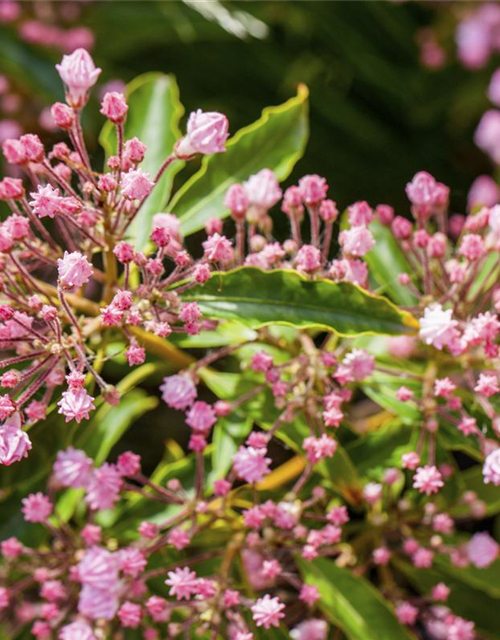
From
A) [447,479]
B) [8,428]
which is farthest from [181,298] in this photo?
[447,479]

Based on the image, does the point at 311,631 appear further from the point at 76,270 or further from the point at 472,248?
the point at 76,270

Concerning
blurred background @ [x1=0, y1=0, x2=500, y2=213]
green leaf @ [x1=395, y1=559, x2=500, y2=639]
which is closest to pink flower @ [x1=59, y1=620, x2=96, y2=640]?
green leaf @ [x1=395, y1=559, x2=500, y2=639]

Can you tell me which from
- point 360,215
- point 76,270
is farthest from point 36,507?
point 360,215

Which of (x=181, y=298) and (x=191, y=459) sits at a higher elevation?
(x=181, y=298)

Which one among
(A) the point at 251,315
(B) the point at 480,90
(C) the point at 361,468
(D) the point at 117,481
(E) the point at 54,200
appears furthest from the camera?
(B) the point at 480,90

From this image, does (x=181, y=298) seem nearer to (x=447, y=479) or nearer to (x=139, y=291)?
(x=139, y=291)

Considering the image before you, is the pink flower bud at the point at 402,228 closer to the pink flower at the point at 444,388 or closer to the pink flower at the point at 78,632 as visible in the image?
the pink flower at the point at 444,388
